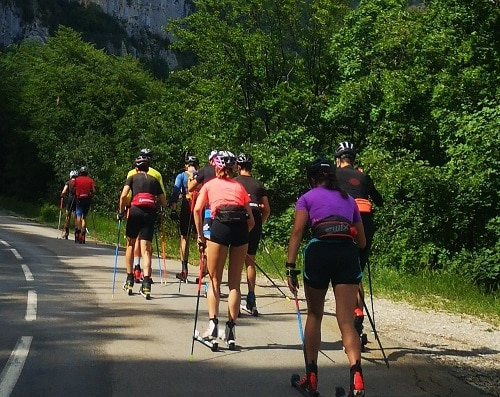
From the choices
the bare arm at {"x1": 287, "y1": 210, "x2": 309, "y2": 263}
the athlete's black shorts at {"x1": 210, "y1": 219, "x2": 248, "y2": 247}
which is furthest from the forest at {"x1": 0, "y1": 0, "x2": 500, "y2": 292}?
the bare arm at {"x1": 287, "y1": 210, "x2": 309, "y2": 263}

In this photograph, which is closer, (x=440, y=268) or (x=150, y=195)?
(x=150, y=195)

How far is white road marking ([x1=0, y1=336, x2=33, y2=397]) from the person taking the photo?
6.34 meters

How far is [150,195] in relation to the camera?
1134 cm

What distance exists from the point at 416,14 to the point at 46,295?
1840 centimetres

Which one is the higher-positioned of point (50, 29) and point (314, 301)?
point (50, 29)

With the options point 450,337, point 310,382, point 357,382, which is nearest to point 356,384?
point 357,382

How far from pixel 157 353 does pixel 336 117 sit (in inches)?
846

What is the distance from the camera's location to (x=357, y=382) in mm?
5945

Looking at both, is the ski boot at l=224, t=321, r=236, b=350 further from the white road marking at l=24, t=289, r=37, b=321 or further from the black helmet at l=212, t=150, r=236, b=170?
the white road marking at l=24, t=289, r=37, b=321

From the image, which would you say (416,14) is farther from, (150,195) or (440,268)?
(150,195)

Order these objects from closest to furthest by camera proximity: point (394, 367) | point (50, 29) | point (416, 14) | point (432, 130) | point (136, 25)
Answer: point (394, 367), point (432, 130), point (416, 14), point (50, 29), point (136, 25)

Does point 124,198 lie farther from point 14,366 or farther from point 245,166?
point 14,366

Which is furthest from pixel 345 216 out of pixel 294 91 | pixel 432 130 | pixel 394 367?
pixel 294 91

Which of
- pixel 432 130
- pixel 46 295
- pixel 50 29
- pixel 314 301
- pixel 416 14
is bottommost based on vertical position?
pixel 46 295
